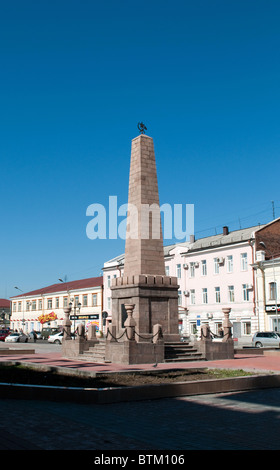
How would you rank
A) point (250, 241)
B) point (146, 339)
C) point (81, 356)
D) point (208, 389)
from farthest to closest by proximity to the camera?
point (250, 241), point (81, 356), point (146, 339), point (208, 389)

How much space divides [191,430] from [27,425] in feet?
8.41

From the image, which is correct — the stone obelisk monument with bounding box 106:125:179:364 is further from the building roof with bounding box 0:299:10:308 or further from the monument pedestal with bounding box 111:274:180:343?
the building roof with bounding box 0:299:10:308

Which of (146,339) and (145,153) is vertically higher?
(145,153)

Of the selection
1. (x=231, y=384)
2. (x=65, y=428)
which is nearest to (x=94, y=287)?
(x=231, y=384)

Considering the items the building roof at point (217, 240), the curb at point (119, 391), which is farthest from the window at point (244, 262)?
the curb at point (119, 391)

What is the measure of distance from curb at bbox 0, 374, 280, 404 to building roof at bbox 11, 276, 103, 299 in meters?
52.2

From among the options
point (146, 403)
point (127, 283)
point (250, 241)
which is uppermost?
point (250, 241)

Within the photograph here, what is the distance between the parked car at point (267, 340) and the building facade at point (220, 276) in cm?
827

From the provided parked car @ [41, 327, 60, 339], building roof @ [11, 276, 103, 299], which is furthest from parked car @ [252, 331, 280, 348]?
parked car @ [41, 327, 60, 339]

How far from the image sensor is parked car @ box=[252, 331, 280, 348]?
34000mm

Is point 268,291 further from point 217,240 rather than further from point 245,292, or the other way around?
point 217,240

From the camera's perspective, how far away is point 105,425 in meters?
7.96

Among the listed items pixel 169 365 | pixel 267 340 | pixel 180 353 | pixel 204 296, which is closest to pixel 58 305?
pixel 204 296
